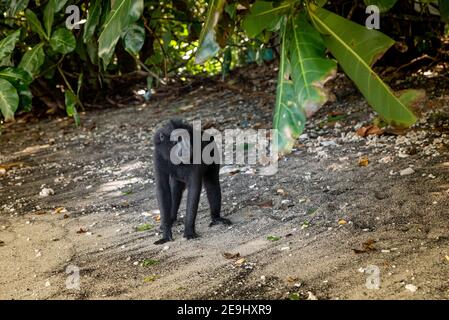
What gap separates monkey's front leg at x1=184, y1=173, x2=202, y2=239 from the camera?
3.92 metres

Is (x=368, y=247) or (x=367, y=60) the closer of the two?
(x=367, y=60)

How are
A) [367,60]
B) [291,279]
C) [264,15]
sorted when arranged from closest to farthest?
[367,60], [264,15], [291,279]

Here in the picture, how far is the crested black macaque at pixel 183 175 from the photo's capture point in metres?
3.94

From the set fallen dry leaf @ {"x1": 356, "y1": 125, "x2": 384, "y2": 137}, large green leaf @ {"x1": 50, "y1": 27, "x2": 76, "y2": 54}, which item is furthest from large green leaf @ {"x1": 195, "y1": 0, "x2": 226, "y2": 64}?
fallen dry leaf @ {"x1": 356, "y1": 125, "x2": 384, "y2": 137}

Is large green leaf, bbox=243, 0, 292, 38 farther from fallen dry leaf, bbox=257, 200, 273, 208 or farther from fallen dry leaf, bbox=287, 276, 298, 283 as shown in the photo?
fallen dry leaf, bbox=257, 200, 273, 208

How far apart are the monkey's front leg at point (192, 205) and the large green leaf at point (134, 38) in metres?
1.21

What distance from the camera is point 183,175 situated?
4.05m

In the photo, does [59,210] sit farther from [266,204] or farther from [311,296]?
[311,296]

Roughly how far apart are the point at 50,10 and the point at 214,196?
163 cm

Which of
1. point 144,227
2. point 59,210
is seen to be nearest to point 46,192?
point 59,210

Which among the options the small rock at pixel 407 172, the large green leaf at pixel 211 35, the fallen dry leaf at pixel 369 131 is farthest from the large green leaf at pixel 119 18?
the fallen dry leaf at pixel 369 131

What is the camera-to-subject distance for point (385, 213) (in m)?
3.63

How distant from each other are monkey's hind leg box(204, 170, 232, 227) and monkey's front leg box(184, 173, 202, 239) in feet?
0.62

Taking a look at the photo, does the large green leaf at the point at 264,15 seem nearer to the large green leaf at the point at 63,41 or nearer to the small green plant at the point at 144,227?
the large green leaf at the point at 63,41
